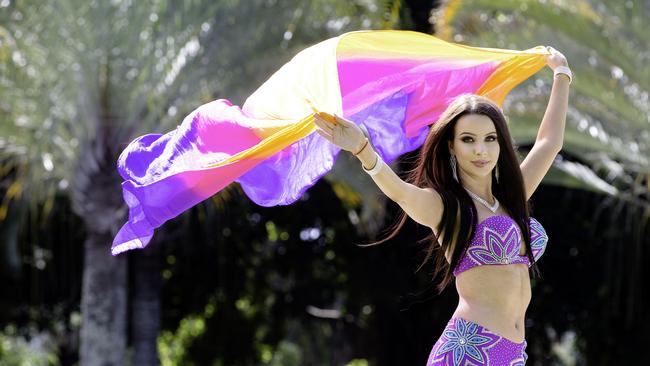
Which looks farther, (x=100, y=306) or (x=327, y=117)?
(x=100, y=306)

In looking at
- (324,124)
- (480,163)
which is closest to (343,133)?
(324,124)

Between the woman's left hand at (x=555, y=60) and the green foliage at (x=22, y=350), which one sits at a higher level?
the woman's left hand at (x=555, y=60)

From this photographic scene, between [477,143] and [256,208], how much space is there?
10502 mm

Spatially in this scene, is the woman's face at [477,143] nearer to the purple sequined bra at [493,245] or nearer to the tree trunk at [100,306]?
the purple sequined bra at [493,245]

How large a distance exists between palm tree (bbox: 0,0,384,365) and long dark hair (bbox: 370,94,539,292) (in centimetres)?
537

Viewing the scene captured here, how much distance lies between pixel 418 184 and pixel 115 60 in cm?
602

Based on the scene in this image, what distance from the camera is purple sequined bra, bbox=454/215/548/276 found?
3930 mm

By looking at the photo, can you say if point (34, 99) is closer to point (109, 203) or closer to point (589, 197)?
point (109, 203)

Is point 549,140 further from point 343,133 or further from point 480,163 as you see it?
point 343,133

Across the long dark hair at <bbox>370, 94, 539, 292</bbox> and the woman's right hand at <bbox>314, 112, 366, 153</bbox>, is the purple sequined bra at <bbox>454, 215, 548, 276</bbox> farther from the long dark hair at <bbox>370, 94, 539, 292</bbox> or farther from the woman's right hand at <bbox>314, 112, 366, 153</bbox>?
the woman's right hand at <bbox>314, 112, 366, 153</bbox>

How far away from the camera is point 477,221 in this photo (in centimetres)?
398

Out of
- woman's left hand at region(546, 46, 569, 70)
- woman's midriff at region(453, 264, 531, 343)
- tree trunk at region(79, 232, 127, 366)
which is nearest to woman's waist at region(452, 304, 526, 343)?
woman's midriff at region(453, 264, 531, 343)

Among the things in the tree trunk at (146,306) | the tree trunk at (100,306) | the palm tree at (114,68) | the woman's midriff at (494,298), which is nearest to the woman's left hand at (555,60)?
Result: the woman's midriff at (494,298)

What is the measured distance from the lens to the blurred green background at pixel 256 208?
9.55m
